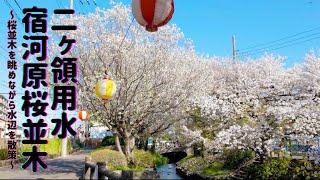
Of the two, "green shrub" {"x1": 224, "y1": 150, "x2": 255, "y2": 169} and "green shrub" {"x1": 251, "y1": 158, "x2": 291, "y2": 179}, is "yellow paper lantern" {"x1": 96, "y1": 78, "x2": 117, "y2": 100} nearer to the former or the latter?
"green shrub" {"x1": 251, "y1": 158, "x2": 291, "y2": 179}

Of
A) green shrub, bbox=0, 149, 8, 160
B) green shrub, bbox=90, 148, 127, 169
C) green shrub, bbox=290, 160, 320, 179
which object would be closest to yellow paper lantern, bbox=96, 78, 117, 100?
green shrub, bbox=90, 148, 127, 169

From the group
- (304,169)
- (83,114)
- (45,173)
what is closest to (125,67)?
(83,114)

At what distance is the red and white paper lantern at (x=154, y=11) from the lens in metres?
10.7

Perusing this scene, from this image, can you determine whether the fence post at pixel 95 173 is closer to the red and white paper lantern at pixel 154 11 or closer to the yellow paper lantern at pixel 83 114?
the red and white paper lantern at pixel 154 11

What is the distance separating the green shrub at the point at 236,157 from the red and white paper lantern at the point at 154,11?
833 inches

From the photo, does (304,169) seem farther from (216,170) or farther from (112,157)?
(112,157)

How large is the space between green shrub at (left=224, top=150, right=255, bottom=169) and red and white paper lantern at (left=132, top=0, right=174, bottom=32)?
21169mm

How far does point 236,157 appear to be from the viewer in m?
31.6

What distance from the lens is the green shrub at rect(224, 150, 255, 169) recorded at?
30491 millimetres

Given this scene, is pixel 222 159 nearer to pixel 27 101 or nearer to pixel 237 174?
pixel 237 174

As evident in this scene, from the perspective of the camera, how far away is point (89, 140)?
252 feet

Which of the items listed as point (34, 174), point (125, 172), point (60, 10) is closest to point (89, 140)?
point (34, 174)

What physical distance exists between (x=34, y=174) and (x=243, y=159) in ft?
52.6

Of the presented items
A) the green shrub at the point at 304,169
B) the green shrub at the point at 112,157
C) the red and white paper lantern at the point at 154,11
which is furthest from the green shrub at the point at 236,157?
the red and white paper lantern at the point at 154,11
